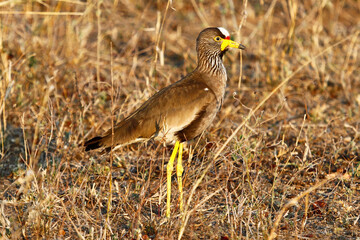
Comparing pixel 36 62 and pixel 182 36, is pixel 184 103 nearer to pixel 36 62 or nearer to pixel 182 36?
pixel 36 62

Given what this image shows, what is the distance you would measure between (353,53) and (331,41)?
682 millimetres

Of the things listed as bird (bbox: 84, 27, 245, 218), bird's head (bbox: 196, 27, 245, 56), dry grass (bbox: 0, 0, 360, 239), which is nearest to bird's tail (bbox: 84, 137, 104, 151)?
bird (bbox: 84, 27, 245, 218)

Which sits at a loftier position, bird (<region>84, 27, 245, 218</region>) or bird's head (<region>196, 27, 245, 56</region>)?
bird's head (<region>196, 27, 245, 56</region>)

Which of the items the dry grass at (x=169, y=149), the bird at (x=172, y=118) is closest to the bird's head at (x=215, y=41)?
the dry grass at (x=169, y=149)

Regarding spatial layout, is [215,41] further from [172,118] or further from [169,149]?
[169,149]

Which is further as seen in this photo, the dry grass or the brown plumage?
the brown plumage

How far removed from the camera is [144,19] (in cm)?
811

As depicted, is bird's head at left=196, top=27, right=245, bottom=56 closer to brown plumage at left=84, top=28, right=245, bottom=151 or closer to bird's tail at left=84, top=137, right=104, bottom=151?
brown plumage at left=84, top=28, right=245, bottom=151

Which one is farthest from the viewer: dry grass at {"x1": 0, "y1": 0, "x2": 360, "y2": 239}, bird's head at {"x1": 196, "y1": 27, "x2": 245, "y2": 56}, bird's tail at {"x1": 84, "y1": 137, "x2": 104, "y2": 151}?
bird's head at {"x1": 196, "y1": 27, "x2": 245, "y2": 56}

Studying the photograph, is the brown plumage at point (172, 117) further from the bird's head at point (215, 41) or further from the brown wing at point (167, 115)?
the bird's head at point (215, 41)

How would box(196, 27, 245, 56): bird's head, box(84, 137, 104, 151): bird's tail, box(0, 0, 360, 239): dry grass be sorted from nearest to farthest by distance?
box(0, 0, 360, 239): dry grass, box(84, 137, 104, 151): bird's tail, box(196, 27, 245, 56): bird's head

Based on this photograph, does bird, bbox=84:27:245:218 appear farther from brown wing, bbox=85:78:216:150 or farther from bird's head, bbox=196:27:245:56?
bird's head, bbox=196:27:245:56

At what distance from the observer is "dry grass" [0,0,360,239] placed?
12.4ft

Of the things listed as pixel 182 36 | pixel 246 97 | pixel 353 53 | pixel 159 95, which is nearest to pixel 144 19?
pixel 182 36
